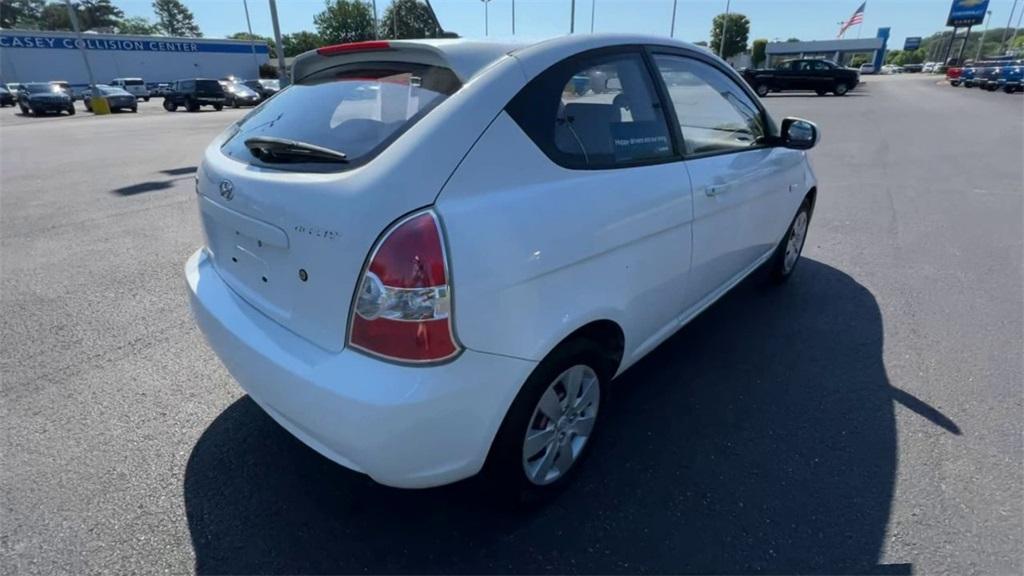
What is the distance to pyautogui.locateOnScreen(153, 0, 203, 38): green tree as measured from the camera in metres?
92.8

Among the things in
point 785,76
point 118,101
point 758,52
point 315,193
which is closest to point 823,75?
point 785,76

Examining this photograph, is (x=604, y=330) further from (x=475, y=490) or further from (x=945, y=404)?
(x=945, y=404)

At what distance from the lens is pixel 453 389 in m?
1.63

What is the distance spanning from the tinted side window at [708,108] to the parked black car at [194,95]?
3291 cm

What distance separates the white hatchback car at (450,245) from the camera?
5.22 ft

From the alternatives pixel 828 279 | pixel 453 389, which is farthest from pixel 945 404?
pixel 453 389

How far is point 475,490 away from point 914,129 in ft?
53.4

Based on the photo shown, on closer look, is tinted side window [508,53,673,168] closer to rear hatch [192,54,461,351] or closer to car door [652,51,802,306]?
car door [652,51,802,306]

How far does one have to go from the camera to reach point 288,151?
1897mm

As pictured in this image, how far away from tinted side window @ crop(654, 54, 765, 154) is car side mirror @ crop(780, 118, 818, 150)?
0.15 meters

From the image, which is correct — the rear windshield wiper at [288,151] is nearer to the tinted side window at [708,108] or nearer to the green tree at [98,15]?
the tinted side window at [708,108]

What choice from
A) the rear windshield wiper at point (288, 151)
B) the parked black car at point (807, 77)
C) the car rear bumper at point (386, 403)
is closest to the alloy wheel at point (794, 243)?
the car rear bumper at point (386, 403)

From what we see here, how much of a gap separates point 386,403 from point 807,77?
35046 millimetres

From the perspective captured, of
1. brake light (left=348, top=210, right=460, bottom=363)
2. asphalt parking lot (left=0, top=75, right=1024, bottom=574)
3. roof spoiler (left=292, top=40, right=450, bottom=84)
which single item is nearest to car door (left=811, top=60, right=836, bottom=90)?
asphalt parking lot (left=0, top=75, right=1024, bottom=574)
